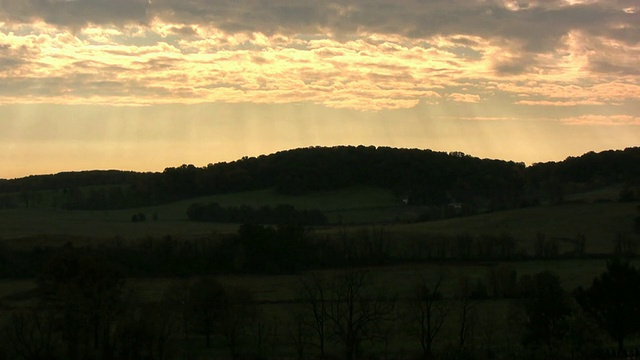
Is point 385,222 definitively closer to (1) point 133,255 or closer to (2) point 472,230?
(2) point 472,230

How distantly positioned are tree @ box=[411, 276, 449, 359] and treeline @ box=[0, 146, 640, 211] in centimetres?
9467

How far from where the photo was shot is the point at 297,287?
74.6 metres

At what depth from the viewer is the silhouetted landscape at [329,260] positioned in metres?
45.7

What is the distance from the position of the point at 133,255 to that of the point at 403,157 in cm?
9477

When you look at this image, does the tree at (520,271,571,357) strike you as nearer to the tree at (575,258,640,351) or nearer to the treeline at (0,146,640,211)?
the tree at (575,258,640,351)

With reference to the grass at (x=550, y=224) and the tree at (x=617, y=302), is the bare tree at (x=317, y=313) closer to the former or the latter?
the tree at (x=617, y=302)

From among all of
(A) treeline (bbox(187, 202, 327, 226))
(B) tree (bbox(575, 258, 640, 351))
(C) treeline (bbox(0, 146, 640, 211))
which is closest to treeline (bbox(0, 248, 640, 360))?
(B) tree (bbox(575, 258, 640, 351))

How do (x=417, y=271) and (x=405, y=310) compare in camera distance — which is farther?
(x=417, y=271)

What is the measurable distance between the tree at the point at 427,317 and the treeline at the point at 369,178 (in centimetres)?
9467

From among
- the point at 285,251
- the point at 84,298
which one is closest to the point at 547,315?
the point at 84,298

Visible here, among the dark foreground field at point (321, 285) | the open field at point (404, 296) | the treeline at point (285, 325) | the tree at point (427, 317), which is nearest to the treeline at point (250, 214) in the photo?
the dark foreground field at point (321, 285)

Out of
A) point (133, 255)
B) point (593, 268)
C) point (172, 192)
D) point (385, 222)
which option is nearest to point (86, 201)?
point (172, 192)

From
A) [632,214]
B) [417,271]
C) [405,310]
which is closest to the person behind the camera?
[405,310]

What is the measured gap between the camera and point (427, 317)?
48.1m
